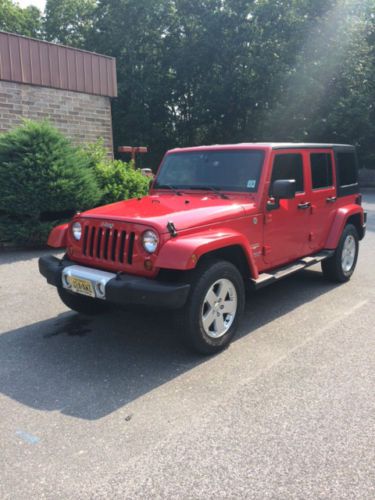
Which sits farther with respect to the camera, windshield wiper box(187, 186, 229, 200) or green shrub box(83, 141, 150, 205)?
green shrub box(83, 141, 150, 205)

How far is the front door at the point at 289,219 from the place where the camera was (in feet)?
15.9

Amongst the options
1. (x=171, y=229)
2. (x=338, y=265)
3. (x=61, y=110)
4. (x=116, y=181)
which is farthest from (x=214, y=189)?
(x=61, y=110)

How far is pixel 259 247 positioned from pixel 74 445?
263 centimetres

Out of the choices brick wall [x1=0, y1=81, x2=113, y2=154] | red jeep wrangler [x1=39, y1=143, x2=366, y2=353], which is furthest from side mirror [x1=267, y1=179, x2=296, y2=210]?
brick wall [x1=0, y1=81, x2=113, y2=154]

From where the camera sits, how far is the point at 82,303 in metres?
4.89

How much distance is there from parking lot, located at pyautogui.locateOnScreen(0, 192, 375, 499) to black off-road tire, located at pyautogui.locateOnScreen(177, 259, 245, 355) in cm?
13

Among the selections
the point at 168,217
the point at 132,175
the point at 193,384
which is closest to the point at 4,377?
the point at 193,384

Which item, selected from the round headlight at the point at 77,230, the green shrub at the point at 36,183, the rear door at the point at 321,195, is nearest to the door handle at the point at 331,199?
the rear door at the point at 321,195

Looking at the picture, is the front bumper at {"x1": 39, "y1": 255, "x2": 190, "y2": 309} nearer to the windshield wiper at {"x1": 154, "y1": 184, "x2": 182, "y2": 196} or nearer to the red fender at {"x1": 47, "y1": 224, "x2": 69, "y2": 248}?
the red fender at {"x1": 47, "y1": 224, "x2": 69, "y2": 248}

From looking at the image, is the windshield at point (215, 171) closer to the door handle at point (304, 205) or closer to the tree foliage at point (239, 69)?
the door handle at point (304, 205)

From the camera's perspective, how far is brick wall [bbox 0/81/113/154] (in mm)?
10255

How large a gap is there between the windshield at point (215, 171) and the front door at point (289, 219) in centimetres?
22

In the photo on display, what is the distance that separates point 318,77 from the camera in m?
24.7

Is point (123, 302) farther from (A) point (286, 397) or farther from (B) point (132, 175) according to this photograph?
(B) point (132, 175)
